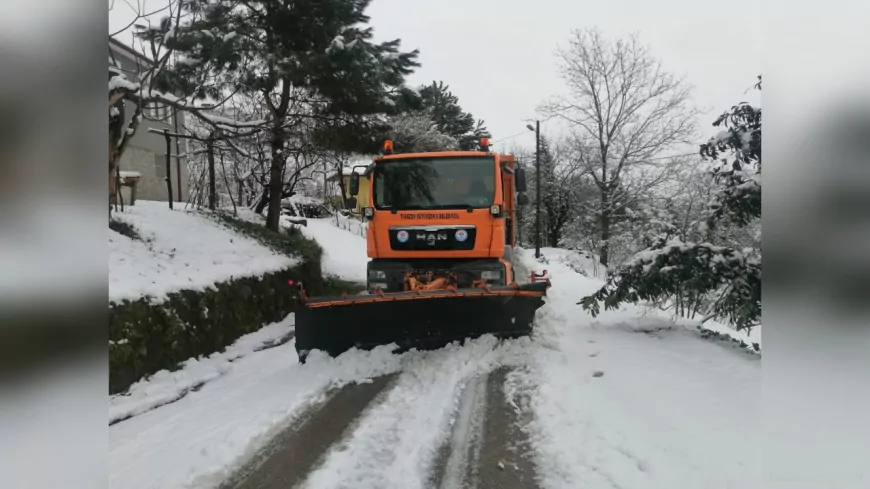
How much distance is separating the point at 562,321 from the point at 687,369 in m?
2.48

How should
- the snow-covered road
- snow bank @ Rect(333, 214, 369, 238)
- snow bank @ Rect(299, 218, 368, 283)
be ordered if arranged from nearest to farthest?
the snow-covered road → snow bank @ Rect(299, 218, 368, 283) → snow bank @ Rect(333, 214, 369, 238)

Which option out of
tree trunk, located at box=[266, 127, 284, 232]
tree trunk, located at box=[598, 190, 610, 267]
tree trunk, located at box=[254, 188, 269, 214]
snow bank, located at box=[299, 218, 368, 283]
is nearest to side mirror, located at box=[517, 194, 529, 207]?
snow bank, located at box=[299, 218, 368, 283]

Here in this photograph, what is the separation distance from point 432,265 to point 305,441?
3.12 m

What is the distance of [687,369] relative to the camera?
168 inches

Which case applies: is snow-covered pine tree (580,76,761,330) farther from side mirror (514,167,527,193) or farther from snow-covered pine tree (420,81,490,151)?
snow-covered pine tree (420,81,490,151)

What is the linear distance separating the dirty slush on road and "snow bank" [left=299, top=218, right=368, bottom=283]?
19.1ft

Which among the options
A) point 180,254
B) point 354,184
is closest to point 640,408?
point 354,184

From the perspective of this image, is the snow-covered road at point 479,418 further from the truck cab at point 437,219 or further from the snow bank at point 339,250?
the snow bank at point 339,250

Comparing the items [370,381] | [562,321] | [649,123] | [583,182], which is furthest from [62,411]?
[583,182]

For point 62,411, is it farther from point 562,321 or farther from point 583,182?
point 583,182

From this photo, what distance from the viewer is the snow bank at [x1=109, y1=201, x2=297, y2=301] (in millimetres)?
4991

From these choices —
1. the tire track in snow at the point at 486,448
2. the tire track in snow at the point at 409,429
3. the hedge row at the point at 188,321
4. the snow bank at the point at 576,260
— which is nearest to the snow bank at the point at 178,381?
the hedge row at the point at 188,321

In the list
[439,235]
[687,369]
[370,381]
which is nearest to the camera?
[687,369]

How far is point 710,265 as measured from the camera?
480 centimetres
